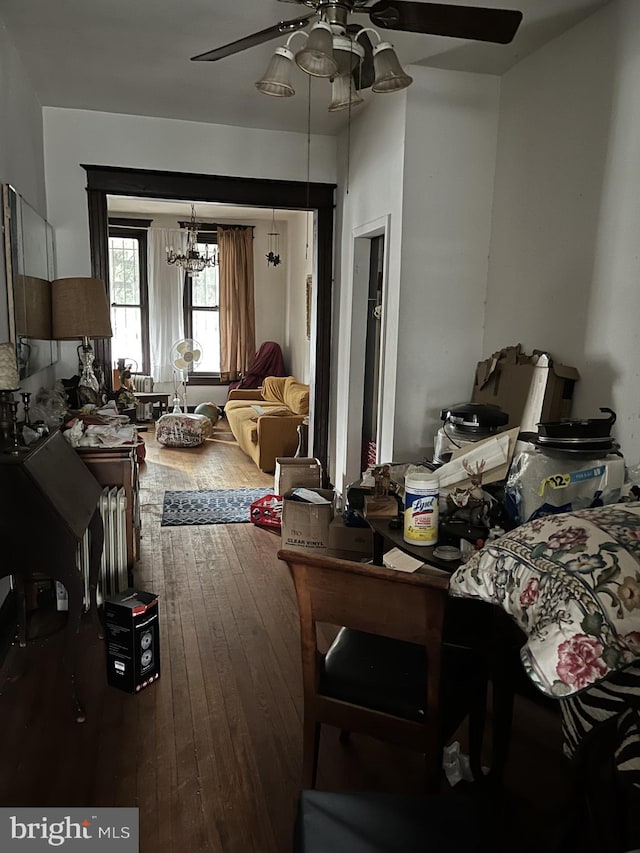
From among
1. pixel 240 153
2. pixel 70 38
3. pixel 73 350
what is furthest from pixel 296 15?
pixel 73 350

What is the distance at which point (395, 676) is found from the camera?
1.70 meters

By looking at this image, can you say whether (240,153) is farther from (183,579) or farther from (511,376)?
(183,579)

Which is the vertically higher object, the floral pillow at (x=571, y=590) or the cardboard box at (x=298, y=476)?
the floral pillow at (x=571, y=590)

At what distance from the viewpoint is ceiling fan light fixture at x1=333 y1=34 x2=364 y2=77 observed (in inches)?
87.5

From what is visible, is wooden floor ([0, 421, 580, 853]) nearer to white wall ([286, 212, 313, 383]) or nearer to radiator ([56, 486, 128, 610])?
radiator ([56, 486, 128, 610])

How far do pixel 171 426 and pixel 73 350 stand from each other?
252 cm

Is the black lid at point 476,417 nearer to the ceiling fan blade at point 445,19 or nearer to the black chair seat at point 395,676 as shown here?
the black chair seat at point 395,676

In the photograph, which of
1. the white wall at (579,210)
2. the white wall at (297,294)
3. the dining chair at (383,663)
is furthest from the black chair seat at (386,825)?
the white wall at (297,294)

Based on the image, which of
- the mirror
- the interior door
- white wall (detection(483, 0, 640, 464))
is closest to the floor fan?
the interior door

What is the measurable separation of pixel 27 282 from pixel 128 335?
568cm

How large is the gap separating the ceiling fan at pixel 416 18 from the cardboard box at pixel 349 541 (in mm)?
2375

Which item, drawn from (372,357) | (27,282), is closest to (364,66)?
(27,282)

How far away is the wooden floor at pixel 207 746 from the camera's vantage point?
5.94 ft

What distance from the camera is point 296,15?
301cm
